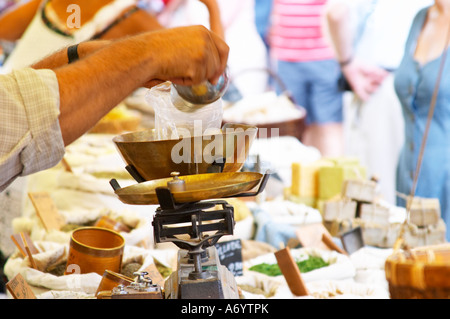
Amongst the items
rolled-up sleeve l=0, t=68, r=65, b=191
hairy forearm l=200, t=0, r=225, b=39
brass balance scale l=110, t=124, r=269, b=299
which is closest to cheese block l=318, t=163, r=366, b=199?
hairy forearm l=200, t=0, r=225, b=39

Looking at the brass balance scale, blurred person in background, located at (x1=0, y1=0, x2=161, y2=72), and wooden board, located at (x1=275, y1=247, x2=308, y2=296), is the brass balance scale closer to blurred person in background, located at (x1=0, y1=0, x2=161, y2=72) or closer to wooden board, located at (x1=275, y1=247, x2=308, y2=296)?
wooden board, located at (x1=275, y1=247, x2=308, y2=296)

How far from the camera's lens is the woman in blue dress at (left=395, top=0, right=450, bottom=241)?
320 cm

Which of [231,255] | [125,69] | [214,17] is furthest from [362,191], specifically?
[125,69]

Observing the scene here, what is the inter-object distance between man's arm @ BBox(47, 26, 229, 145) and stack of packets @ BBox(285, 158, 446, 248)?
1306 millimetres

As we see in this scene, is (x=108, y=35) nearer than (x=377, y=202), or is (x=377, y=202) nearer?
(x=377, y=202)

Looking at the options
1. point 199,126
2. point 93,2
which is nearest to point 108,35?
point 93,2

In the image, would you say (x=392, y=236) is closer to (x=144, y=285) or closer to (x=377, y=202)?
(x=377, y=202)

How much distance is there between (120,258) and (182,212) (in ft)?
2.15

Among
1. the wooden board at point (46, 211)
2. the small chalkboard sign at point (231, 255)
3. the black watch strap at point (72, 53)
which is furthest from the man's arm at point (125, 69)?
the wooden board at point (46, 211)

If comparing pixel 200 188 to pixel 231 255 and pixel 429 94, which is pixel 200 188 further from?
pixel 429 94

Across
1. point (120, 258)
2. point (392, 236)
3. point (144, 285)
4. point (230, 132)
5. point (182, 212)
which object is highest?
point (230, 132)

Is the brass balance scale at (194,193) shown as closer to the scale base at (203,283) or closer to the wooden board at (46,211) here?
the scale base at (203,283)

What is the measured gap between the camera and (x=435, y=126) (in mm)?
3252
